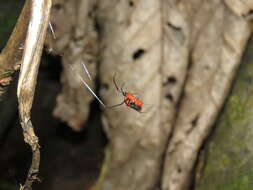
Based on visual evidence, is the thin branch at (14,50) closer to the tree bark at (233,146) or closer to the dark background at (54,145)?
the tree bark at (233,146)

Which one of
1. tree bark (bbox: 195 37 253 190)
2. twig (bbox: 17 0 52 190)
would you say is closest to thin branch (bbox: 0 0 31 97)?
twig (bbox: 17 0 52 190)

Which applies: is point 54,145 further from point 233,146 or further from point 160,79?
point 233,146

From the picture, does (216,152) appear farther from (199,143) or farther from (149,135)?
(149,135)

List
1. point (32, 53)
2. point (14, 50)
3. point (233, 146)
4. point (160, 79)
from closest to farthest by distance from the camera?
1. point (32, 53)
2. point (14, 50)
3. point (233, 146)
4. point (160, 79)

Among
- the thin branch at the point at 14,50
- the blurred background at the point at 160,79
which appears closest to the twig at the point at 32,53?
the thin branch at the point at 14,50

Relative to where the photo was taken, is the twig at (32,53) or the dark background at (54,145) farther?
the dark background at (54,145)

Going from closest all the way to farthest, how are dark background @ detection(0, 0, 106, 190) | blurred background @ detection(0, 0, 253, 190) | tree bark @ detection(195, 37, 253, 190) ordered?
tree bark @ detection(195, 37, 253, 190) < blurred background @ detection(0, 0, 253, 190) < dark background @ detection(0, 0, 106, 190)

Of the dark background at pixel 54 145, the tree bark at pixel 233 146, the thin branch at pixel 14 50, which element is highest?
the thin branch at pixel 14 50

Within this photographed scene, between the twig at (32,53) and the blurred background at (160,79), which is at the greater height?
the twig at (32,53)

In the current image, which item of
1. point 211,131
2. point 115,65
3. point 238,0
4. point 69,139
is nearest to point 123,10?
point 115,65

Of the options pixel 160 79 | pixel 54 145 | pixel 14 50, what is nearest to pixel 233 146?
pixel 160 79

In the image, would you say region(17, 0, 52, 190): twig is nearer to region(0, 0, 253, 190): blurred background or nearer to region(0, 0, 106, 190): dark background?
region(0, 0, 253, 190): blurred background

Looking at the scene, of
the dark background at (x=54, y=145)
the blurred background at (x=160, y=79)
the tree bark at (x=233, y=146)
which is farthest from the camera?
the dark background at (x=54, y=145)
